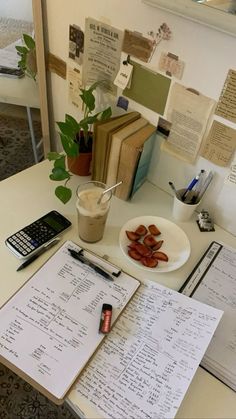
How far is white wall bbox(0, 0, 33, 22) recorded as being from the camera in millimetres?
1166

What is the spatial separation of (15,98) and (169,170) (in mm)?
748

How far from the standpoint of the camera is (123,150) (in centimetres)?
87

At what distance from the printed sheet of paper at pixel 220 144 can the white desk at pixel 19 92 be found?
2.57 feet

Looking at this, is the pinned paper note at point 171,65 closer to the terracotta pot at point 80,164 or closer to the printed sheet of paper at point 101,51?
the printed sheet of paper at point 101,51

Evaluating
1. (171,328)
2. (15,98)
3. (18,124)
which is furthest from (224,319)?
(18,124)

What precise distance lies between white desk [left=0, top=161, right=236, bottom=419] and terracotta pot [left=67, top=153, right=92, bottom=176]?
0.02 meters

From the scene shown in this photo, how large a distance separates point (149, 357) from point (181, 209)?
41 cm

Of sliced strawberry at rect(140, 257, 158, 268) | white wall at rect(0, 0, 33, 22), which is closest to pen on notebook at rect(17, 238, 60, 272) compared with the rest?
sliced strawberry at rect(140, 257, 158, 268)

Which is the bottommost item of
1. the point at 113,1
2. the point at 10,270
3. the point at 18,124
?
the point at 18,124

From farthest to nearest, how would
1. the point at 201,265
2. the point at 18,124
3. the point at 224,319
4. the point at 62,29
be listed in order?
the point at 18,124
the point at 62,29
the point at 201,265
the point at 224,319

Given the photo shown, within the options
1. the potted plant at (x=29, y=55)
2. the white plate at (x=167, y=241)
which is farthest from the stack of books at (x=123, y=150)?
the potted plant at (x=29, y=55)

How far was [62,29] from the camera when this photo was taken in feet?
3.24

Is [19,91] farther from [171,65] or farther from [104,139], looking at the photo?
[171,65]

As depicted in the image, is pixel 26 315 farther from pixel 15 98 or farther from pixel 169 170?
pixel 15 98
